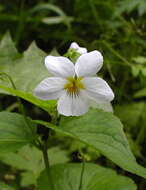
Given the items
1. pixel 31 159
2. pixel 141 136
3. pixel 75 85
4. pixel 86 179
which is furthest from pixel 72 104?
pixel 141 136

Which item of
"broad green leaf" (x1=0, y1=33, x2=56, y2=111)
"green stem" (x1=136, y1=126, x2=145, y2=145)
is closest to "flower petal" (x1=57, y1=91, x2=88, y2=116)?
"broad green leaf" (x1=0, y1=33, x2=56, y2=111)

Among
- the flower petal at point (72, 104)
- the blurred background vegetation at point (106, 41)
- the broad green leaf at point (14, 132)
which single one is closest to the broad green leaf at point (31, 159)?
the blurred background vegetation at point (106, 41)

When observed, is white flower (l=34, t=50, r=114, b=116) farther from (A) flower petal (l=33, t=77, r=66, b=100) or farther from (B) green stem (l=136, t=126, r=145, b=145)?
(B) green stem (l=136, t=126, r=145, b=145)

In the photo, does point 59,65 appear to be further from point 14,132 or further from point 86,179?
point 86,179

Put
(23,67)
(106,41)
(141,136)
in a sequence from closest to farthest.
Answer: (23,67)
(141,136)
(106,41)

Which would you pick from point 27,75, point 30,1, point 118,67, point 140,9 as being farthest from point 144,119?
point 30,1

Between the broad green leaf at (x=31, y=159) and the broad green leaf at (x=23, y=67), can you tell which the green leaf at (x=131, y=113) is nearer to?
the broad green leaf at (x=31, y=159)
